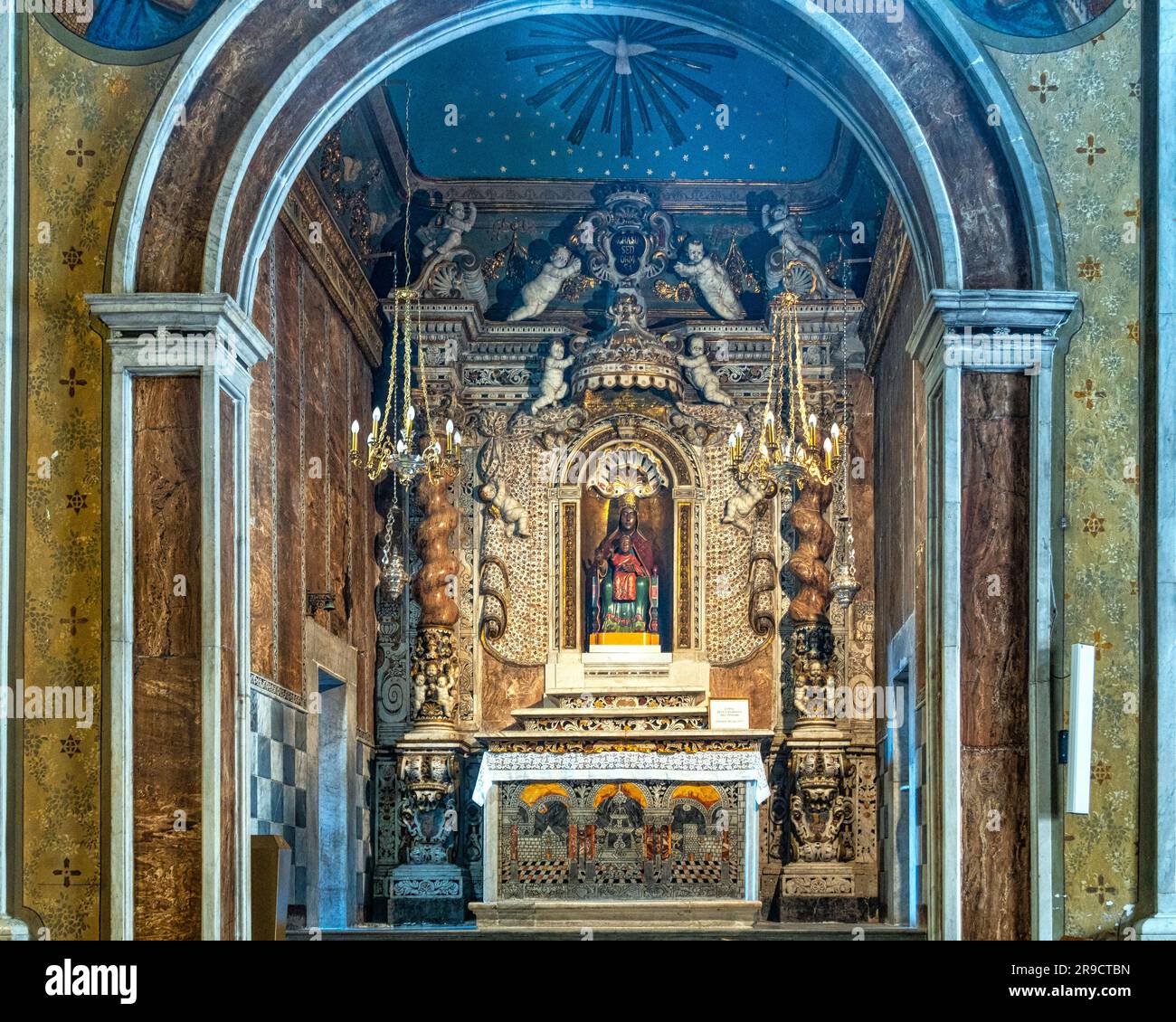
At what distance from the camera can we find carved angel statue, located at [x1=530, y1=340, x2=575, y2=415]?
1630 cm

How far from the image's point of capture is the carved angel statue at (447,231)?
634 inches

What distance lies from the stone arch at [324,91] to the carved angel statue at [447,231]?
6282 mm

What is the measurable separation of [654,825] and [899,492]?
2.98 meters

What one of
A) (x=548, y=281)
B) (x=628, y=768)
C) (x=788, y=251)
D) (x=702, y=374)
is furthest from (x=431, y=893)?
(x=788, y=251)

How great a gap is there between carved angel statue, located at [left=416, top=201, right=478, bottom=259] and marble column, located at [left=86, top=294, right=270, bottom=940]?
22.4 feet

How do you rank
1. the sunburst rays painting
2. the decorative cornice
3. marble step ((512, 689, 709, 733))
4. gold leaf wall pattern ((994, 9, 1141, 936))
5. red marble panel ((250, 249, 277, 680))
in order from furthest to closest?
marble step ((512, 689, 709, 733))
the sunburst rays painting
red marble panel ((250, 249, 277, 680))
the decorative cornice
gold leaf wall pattern ((994, 9, 1141, 936))

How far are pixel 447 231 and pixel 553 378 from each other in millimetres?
1481

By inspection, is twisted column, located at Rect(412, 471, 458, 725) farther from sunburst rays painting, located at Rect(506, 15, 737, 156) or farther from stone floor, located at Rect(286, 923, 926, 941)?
sunburst rays painting, located at Rect(506, 15, 737, 156)

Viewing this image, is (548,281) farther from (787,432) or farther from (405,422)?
(405,422)

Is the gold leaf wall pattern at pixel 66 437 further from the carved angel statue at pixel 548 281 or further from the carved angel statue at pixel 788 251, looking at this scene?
the carved angel statue at pixel 788 251

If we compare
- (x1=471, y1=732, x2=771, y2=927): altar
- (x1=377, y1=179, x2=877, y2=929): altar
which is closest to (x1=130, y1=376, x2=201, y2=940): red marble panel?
(x1=471, y1=732, x2=771, y2=927): altar

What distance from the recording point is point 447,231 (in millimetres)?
16141

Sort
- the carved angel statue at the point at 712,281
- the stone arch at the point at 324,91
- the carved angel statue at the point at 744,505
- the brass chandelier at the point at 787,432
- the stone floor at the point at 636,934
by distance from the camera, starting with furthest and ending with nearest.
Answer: the carved angel statue at the point at 712,281, the carved angel statue at the point at 744,505, the brass chandelier at the point at 787,432, the stone floor at the point at 636,934, the stone arch at the point at 324,91

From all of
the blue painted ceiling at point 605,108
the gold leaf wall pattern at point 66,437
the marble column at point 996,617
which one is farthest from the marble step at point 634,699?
the gold leaf wall pattern at point 66,437
